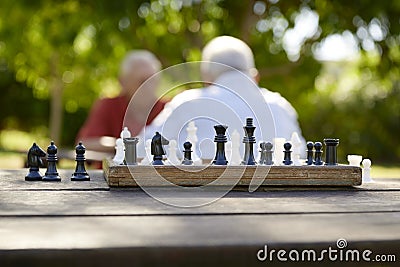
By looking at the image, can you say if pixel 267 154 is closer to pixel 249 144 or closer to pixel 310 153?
pixel 249 144

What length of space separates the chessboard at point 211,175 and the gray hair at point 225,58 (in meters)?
0.98

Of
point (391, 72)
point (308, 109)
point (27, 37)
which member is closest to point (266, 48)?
point (391, 72)

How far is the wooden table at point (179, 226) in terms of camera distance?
1287mm

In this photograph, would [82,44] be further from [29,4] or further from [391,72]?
[391,72]

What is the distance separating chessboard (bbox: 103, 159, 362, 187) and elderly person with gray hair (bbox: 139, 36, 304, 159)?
0.45 meters

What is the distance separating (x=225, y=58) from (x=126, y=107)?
1526mm

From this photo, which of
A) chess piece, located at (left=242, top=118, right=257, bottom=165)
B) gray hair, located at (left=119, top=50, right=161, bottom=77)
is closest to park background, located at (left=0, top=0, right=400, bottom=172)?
gray hair, located at (left=119, top=50, right=161, bottom=77)

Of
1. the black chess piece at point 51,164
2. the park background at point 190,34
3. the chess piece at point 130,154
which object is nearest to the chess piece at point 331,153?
the chess piece at point 130,154

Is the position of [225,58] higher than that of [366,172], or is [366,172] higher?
Result: [225,58]

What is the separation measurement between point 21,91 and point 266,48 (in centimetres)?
889

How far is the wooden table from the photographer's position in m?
1.29

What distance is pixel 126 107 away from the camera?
4555 mm

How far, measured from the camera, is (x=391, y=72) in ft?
30.9

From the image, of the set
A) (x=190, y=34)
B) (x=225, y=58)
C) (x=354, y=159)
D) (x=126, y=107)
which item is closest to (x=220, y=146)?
(x=354, y=159)
